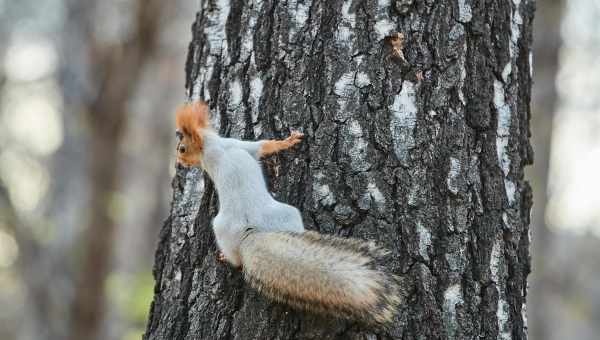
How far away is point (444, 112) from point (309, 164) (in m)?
0.37

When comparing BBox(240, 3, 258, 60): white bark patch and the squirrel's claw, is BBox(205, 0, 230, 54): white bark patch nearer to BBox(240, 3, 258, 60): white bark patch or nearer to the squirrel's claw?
BBox(240, 3, 258, 60): white bark patch

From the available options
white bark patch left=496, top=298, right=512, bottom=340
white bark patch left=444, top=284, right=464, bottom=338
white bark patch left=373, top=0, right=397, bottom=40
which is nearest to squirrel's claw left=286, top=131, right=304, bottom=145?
white bark patch left=373, top=0, right=397, bottom=40

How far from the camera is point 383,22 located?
181 cm

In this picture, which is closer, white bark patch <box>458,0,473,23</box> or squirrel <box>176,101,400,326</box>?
squirrel <box>176,101,400,326</box>

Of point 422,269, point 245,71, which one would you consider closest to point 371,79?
point 245,71

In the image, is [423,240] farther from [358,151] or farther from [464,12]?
[464,12]

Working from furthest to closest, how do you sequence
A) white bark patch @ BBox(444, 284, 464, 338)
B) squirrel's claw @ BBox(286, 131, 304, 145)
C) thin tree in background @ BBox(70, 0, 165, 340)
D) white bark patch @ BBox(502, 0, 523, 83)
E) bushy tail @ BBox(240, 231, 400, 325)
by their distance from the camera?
1. thin tree in background @ BBox(70, 0, 165, 340)
2. white bark patch @ BBox(502, 0, 523, 83)
3. squirrel's claw @ BBox(286, 131, 304, 145)
4. white bark patch @ BBox(444, 284, 464, 338)
5. bushy tail @ BBox(240, 231, 400, 325)

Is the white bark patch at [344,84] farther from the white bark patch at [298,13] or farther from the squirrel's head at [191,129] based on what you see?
the squirrel's head at [191,129]

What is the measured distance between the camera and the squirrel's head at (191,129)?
6.31 feet

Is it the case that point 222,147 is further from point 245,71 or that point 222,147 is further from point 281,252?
point 281,252

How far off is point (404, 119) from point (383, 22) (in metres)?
0.27

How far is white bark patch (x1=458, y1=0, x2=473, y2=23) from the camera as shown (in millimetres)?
1849

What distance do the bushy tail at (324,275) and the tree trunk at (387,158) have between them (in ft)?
0.28

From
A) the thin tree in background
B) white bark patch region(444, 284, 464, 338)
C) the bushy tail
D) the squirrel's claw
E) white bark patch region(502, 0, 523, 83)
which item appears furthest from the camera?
the thin tree in background
